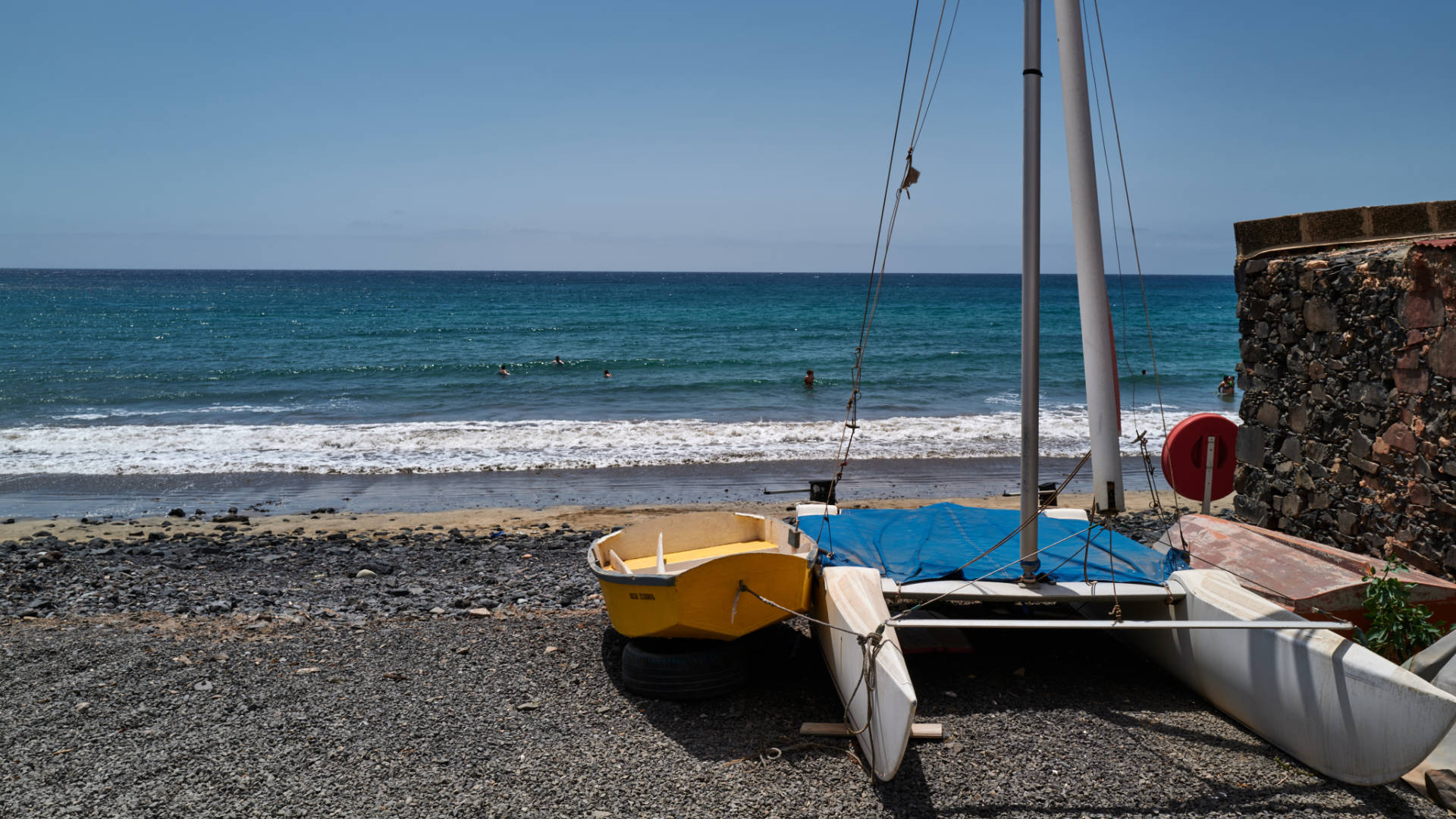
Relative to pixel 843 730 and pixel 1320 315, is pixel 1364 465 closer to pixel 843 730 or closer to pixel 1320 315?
pixel 1320 315

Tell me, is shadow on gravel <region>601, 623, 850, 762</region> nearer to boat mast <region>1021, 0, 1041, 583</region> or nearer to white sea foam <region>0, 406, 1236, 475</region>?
boat mast <region>1021, 0, 1041, 583</region>

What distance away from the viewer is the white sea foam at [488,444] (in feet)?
54.5

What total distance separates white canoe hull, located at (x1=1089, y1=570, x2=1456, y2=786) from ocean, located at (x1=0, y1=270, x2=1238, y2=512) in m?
6.57

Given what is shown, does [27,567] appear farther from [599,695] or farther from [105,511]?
[599,695]

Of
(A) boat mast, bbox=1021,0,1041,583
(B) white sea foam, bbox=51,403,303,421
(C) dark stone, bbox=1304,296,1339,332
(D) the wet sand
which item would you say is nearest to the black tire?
(A) boat mast, bbox=1021,0,1041,583

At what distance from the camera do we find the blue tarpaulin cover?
245 inches

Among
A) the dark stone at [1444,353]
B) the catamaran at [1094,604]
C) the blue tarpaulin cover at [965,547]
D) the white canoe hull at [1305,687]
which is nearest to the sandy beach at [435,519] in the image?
the blue tarpaulin cover at [965,547]

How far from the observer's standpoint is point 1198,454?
8.16m

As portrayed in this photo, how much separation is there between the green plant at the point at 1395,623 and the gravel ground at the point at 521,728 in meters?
0.98

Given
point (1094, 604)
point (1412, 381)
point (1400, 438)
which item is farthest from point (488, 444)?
point (1412, 381)

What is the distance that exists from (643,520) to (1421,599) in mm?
5322

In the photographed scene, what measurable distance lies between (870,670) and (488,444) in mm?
14576

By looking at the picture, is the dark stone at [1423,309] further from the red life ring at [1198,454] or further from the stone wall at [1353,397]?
the red life ring at [1198,454]

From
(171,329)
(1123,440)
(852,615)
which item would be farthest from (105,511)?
(171,329)
